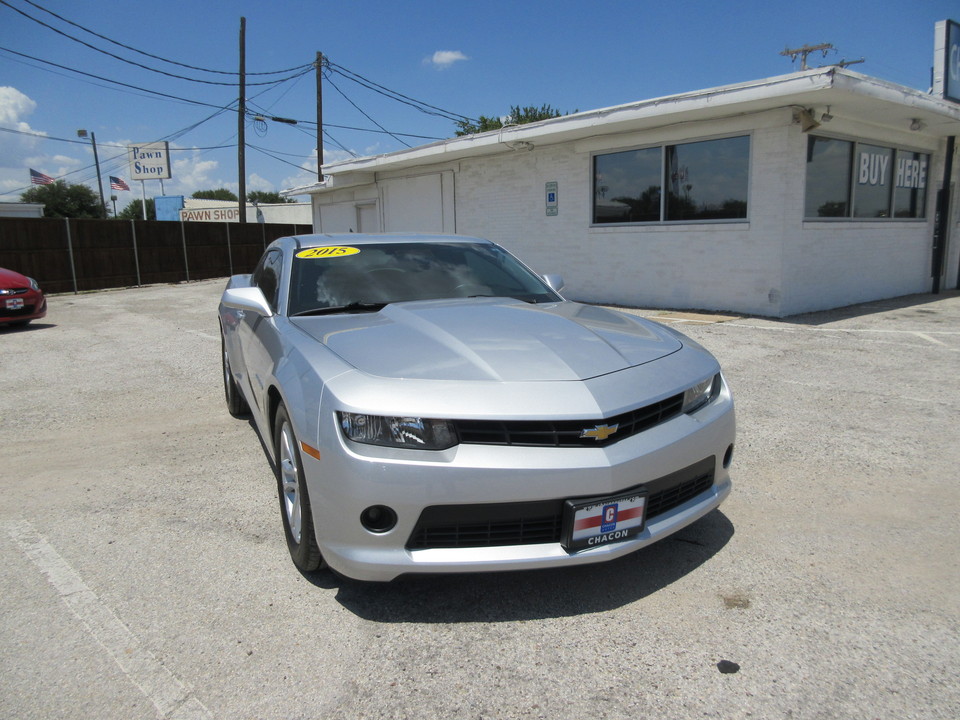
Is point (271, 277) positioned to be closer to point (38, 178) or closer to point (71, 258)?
point (71, 258)

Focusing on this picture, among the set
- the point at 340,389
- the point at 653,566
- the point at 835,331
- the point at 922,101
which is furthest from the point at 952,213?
the point at 340,389

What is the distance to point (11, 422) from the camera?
544 cm

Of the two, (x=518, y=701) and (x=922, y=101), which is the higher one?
(x=922, y=101)

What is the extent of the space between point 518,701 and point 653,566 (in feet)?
3.43

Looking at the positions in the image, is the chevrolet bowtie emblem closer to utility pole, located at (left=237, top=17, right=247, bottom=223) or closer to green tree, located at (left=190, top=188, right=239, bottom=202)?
utility pole, located at (left=237, top=17, right=247, bottom=223)

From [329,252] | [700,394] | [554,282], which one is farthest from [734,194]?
[700,394]

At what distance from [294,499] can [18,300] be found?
33.3ft

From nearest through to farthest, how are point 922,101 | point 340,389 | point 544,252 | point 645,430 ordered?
1. point 340,389
2. point 645,430
3. point 922,101
4. point 544,252

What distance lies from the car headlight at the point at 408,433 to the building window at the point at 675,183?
9.46 metres

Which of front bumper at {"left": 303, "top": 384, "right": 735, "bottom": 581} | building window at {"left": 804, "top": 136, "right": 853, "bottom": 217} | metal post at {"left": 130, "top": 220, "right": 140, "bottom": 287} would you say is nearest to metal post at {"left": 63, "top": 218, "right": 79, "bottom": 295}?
metal post at {"left": 130, "top": 220, "right": 140, "bottom": 287}

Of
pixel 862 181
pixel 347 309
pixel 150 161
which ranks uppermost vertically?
pixel 150 161

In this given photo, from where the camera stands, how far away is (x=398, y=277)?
385 centimetres

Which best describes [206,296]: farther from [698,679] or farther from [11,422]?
[698,679]

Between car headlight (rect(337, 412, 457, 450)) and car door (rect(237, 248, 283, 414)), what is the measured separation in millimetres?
1085
